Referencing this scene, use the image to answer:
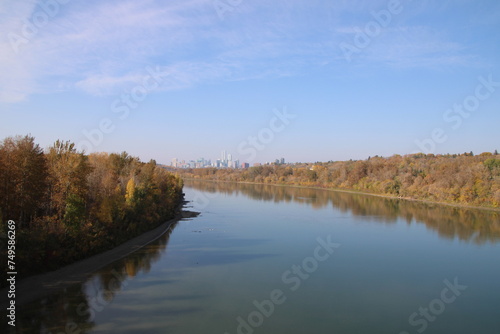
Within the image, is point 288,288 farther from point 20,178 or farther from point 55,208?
point 55,208

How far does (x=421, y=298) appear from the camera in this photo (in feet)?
33.5

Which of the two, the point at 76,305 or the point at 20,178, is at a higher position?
the point at 20,178

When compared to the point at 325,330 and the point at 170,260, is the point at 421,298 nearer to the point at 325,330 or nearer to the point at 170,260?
the point at 325,330

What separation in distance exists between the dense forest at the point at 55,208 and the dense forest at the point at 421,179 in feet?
114

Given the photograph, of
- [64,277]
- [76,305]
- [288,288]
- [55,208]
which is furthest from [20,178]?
[288,288]

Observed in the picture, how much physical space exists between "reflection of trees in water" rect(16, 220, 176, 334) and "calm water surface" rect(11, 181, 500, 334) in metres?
0.03

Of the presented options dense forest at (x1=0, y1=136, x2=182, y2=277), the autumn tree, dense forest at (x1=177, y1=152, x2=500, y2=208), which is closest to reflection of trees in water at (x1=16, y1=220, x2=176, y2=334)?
dense forest at (x1=0, y1=136, x2=182, y2=277)

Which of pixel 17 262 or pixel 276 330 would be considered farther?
pixel 17 262

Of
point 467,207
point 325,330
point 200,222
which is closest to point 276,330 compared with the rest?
point 325,330

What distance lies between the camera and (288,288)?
1079 cm

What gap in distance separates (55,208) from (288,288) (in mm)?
10049

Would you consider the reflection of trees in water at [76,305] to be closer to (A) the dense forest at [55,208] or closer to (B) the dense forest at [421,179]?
(A) the dense forest at [55,208]

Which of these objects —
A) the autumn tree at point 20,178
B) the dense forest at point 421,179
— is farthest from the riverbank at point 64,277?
the dense forest at point 421,179

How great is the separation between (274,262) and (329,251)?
3.44 m
